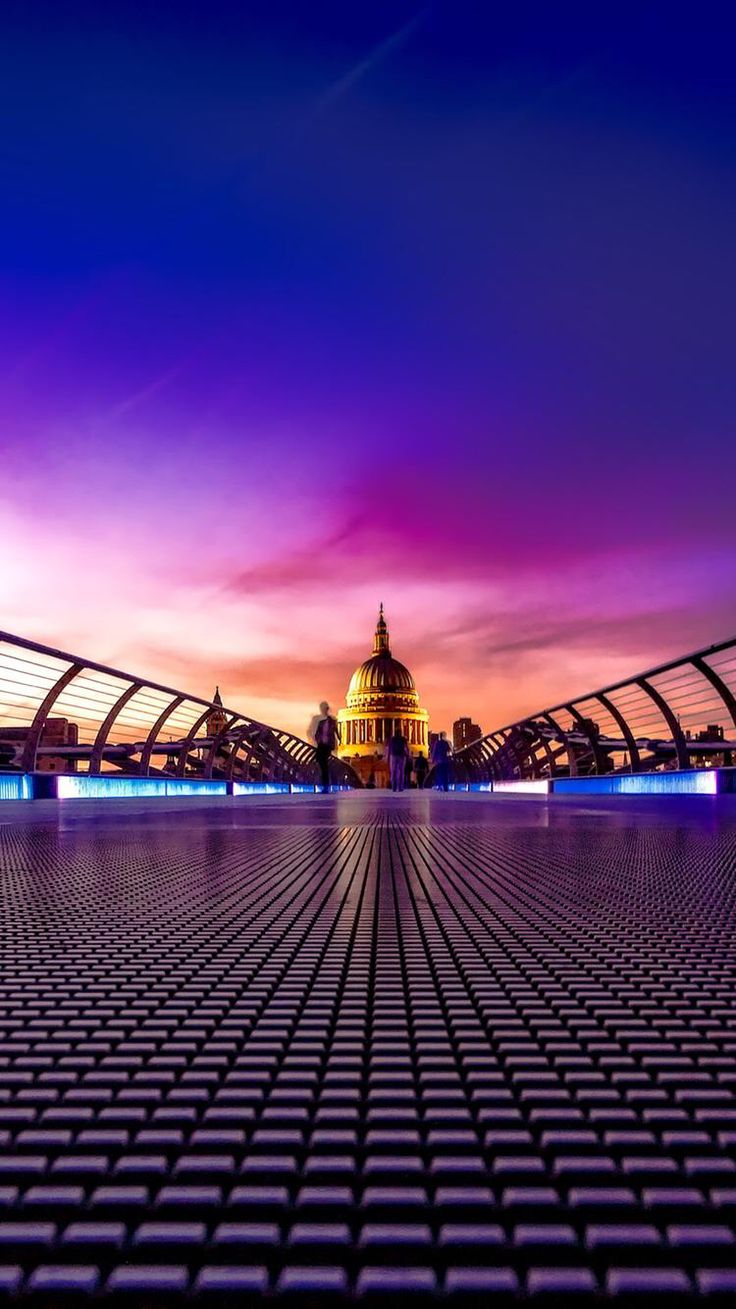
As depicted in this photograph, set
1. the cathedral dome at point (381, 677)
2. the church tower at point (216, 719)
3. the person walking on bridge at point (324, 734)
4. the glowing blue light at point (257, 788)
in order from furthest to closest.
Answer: the cathedral dome at point (381, 677) < the person walking on bridge at point (324, 734) < the glowing blue light at point (257, 788) < the church tower at point (216, 719)

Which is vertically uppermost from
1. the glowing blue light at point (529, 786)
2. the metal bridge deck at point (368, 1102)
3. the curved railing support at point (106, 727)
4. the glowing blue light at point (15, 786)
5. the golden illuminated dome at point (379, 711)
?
the golden illuminated dome at point (379, 711)

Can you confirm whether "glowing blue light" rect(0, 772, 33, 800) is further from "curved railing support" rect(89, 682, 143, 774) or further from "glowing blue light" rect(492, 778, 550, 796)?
"glowing blue light" rect(492, 778, 550, 796)

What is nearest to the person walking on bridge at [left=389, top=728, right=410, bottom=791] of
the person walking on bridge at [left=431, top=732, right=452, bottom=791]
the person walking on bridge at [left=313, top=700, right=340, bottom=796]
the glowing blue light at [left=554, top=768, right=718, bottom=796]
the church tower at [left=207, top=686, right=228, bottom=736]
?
the person walking on bridge at [left=431, top=732, right=452, bottom=791]

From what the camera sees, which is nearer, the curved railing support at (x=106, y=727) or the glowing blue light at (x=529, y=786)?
the curved railing support at (x=106, y=727)

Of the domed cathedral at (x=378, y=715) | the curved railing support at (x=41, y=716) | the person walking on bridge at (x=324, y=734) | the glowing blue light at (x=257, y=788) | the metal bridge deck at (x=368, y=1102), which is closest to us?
the metal bridge deck at (x=368, y=1102)

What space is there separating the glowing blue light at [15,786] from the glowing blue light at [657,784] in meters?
7.26

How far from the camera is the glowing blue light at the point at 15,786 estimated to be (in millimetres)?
9727

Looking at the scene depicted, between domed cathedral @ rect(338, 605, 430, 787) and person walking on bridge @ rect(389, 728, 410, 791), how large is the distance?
87.2m

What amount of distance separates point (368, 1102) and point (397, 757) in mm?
26697

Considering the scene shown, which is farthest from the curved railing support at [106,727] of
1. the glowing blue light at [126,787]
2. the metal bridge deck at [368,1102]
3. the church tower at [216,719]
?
the metal bridge deck at [368,1102]

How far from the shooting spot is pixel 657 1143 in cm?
85

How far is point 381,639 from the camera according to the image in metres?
140

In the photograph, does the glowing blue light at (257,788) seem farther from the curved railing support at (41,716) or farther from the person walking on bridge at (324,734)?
the curved railing support at (41,716)

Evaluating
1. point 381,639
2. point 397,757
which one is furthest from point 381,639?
point 397,757
